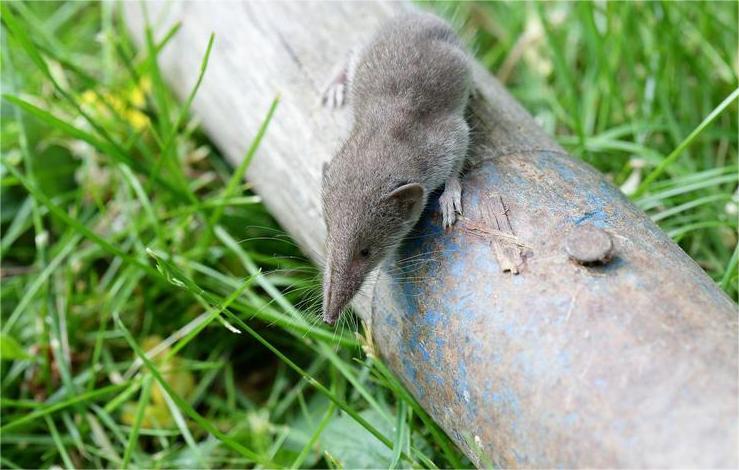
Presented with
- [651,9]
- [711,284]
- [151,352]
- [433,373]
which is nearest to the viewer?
[711,284]

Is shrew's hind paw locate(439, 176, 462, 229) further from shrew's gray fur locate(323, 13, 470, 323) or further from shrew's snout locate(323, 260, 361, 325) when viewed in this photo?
shrew's snout locate(323, 260, 361, 325)

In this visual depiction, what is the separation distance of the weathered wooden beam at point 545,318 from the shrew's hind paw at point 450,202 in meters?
0.04

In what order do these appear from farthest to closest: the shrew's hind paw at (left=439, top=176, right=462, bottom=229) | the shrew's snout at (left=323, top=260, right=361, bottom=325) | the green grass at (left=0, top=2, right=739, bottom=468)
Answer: the green grass at (left=0, top=2, right=739, bottom=468), the shrew's snout at (left=323, top=260, right=361, bottom=325), the shrew's hind paw at (left=439, top=176, right=462, bottom=229)

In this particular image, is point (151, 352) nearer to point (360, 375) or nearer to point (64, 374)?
point (64, 374)

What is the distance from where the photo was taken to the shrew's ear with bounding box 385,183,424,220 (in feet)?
10.2

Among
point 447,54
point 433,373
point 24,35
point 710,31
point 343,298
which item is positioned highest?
point 24,35

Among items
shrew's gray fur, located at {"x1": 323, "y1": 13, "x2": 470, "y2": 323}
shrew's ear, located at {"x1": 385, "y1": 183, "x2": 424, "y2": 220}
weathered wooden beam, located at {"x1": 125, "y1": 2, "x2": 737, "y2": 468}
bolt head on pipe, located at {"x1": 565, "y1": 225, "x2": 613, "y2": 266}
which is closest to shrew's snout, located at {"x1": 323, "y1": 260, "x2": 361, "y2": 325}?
shrew's gray fur, located at {"x1": 323, "y1": 13, "x2": 470, "y2": 323}

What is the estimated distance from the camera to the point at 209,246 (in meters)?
4.58

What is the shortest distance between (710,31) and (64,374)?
15.3 ft

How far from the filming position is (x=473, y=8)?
6.38 m

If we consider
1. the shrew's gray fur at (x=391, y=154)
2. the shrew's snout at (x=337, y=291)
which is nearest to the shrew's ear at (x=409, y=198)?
the shrew's gray fur at (x=391, y=154)

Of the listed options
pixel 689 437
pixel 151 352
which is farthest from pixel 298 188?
pixel 689 437

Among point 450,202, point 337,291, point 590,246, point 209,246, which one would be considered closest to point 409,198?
point 450,202

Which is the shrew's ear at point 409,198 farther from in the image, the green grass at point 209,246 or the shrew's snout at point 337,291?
the green grass at point 209,246
